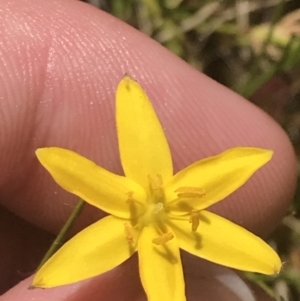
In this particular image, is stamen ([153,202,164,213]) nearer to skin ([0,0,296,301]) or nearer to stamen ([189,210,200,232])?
stamen ([189,210,200,232])

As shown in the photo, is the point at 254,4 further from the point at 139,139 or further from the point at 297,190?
the point at 139,139

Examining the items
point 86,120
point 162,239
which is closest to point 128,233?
point 162,239

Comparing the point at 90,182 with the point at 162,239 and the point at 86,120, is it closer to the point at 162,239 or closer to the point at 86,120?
the point at 162,239

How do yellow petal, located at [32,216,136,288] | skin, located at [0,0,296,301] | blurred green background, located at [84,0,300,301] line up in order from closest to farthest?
yellow petal, located at [32,216,136,288]
skin, located at [0,0,296,301]
blurred green background, located at [84,0,300,301]

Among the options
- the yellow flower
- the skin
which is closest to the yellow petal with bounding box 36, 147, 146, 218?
the yellow flower

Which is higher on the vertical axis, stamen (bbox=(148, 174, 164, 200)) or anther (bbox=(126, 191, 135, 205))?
stamen (bbox=(148, 174, 164, 200))

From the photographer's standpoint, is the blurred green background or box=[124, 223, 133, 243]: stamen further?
the blurred green background

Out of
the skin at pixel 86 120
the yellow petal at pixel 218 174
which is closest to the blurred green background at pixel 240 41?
the skin at pixel 86 120
